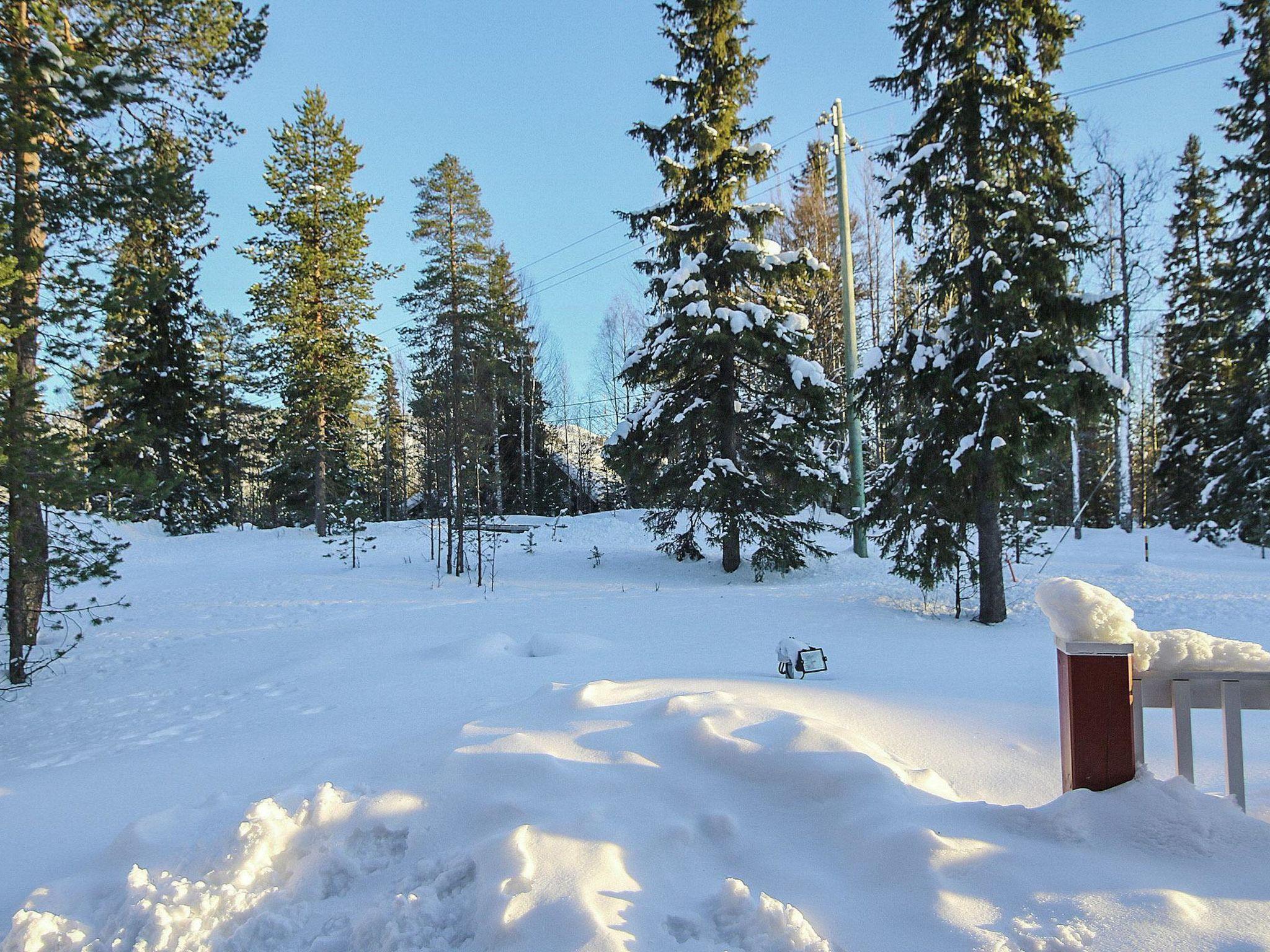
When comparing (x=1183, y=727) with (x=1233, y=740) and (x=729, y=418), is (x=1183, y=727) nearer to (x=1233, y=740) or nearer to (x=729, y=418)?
(x=1233, y=740)

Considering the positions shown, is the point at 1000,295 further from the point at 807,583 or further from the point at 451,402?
the point at 451,402

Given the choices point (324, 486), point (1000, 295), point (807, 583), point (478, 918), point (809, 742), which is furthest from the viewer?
point (324, 486)

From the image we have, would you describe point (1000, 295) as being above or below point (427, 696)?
above

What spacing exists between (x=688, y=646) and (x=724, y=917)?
17.0 feet

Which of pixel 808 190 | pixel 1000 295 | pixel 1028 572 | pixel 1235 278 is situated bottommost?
pixel 1028 572

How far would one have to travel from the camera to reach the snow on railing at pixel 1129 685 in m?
2.65

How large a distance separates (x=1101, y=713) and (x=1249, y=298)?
19.4 metres

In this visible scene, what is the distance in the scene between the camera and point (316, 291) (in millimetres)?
21875

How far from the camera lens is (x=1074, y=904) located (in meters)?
2.19

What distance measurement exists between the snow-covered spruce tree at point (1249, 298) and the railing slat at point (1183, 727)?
1871cm

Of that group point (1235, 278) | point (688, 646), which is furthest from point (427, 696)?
point (1235, 278)

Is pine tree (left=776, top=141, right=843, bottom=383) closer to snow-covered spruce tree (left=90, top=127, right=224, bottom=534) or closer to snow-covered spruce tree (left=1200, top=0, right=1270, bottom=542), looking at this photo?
snow-covered spruce tree (left=1200, top=0, right=1270, bottom=542)

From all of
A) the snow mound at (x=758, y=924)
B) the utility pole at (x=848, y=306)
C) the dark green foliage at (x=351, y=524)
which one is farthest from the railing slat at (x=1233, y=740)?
the dark green foliage at (x=351, y=524)

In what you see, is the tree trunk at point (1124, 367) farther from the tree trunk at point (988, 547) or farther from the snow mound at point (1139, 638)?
the snow mound at point (1139, 638)
